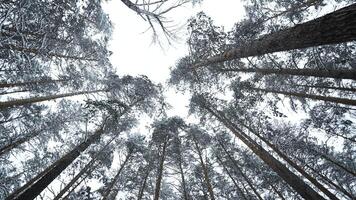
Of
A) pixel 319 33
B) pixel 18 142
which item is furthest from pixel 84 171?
pixel 319 33

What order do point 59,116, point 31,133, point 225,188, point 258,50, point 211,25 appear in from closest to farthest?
point 258,50 < point 211,25 < point 31,133 < point 225,188 < point 59,116

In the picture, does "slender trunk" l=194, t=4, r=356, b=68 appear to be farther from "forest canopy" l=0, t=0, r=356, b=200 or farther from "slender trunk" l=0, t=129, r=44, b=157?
"slender trunk" l=0, t=129, r=44, b=157

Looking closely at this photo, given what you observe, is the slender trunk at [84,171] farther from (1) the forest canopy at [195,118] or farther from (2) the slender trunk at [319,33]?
(2) the slender trunk at [319,33]

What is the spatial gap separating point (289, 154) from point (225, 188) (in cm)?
434

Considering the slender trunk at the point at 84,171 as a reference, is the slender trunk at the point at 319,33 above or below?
below

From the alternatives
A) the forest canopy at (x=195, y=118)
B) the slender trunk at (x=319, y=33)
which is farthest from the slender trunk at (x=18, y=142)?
the slender trunk at (x=319, y=33)

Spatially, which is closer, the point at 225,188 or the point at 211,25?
the point at 211,25

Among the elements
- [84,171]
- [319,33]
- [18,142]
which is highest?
[18,142]

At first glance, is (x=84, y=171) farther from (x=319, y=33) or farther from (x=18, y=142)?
(x=319, y=33)

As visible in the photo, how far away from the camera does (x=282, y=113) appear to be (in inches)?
544

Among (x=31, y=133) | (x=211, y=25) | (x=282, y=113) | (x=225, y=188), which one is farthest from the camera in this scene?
(x=225, y=188)

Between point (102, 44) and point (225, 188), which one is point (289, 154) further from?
point (102, 44)

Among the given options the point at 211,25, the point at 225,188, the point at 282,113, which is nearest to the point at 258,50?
the point at 211,25

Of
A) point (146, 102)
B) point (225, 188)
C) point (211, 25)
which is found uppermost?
point (146, 102)
